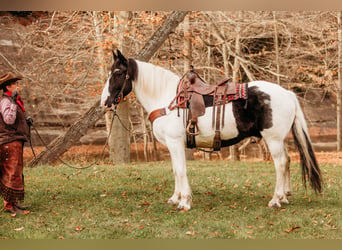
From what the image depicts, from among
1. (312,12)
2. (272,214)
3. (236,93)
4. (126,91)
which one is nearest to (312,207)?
(272,214)

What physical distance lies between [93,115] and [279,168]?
173 inches


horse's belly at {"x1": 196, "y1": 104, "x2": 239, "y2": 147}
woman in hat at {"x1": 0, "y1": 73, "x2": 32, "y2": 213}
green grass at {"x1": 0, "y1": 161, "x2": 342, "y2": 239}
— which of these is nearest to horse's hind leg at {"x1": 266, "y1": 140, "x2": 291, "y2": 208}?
green grass at {"x1": 0, "y1": 161, "x2": 342, "y2": 239}

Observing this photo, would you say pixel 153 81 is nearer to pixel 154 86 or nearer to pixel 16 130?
pixel 154 86

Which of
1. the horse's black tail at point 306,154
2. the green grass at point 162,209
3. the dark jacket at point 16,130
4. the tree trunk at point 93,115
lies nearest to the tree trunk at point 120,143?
the tree trunk at point 93,115

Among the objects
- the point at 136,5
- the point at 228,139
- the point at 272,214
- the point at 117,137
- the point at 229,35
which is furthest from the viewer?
the point at 229,35

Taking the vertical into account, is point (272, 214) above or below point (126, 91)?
Answer: below

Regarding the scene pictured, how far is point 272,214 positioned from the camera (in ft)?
14.7

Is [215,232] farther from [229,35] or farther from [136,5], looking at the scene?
[229,35]

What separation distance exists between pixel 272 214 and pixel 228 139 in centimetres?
103

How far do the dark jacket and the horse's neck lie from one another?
4.77 ft

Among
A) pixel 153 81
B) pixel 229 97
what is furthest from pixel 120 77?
pixel 229 97

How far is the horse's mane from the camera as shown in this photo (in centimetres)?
491

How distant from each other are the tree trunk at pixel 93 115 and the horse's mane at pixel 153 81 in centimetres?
285

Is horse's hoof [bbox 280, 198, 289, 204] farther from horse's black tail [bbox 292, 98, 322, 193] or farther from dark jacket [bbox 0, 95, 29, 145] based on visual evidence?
dark jacket [bbox 0, 95, 29, 145]
